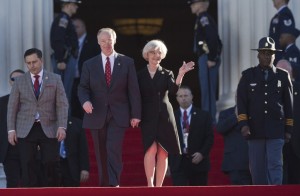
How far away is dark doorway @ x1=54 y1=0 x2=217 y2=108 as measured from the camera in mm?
27609

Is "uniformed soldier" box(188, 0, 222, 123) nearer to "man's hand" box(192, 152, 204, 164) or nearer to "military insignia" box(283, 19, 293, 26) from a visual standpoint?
"military insignia" box(283, 19, 293, 26)

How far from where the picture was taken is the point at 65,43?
19203 millimetres

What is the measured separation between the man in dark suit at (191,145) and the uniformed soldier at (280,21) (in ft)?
5.51

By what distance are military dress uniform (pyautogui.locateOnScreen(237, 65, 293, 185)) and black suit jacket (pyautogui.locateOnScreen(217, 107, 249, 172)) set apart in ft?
4.98

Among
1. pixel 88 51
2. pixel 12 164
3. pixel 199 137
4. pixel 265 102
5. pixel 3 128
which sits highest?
pixel 88 51

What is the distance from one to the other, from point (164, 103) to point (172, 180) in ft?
6.91

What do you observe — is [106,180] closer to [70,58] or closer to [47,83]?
[47,83]

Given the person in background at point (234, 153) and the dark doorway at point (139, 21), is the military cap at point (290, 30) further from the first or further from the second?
the dark doorway at point (139, 21)

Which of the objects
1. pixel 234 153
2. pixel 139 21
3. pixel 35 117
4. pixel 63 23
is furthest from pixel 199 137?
pixel 139 21

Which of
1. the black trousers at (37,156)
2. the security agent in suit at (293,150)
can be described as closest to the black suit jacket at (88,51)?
the security agent in suit at (293,150)

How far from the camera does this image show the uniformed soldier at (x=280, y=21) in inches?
728

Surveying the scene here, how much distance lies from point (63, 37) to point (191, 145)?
9.63 ft

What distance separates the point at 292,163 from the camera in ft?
55.1

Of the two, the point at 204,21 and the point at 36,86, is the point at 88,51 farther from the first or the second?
the point at 36,86
